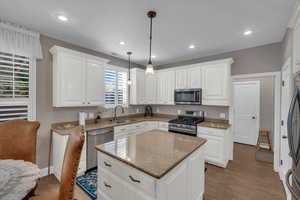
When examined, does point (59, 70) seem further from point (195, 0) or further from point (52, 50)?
point (195, 0)

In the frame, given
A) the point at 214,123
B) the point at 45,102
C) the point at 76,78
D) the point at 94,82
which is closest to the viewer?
the point at 45,102

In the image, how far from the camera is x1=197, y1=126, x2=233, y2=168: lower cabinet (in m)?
2.84

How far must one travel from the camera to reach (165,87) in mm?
4176

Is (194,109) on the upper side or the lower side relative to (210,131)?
upper

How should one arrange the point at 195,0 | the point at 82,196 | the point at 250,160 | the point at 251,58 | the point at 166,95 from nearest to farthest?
the point at 195,0
the point at 82,196
the point at 251,58
the point at 250,160
the point at 166,95

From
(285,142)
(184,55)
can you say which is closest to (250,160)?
(285,142)

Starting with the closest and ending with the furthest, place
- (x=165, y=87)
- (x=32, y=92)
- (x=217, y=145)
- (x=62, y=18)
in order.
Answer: (x=62, y=18), (x=32, y=92), (x=217, y=145), (x=165, y=87)

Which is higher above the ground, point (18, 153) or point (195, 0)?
point (195, 0)

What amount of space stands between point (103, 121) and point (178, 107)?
2.32 m

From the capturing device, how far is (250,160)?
129 inches

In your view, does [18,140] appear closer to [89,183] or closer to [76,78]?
[89,183]

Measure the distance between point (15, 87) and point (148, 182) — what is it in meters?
2.83

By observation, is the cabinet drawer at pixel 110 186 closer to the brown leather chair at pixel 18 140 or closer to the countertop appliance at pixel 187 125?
the brown leather chair at pixel 18 140

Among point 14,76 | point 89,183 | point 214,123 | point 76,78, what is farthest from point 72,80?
point 214,123
